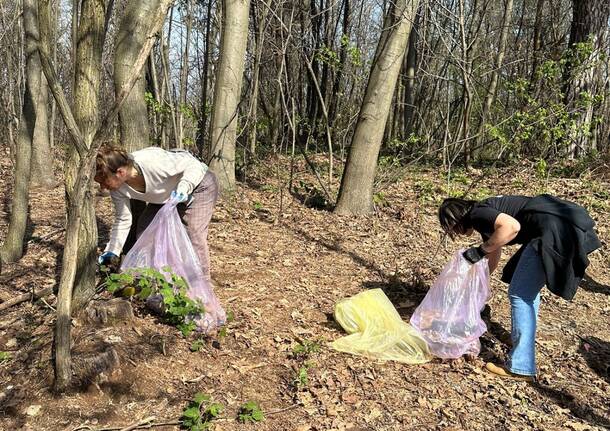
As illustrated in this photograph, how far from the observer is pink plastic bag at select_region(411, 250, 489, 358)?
321 cm

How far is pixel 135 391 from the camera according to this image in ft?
8.46

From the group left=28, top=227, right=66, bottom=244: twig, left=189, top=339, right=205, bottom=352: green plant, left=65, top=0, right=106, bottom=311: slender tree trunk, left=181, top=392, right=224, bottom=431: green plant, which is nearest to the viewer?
left=181, top=392, right=224, bottom=431: green plant

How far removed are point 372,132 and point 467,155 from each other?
10.9 feet

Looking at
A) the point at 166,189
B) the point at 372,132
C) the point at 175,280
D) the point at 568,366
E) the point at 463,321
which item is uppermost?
the point at 372,132

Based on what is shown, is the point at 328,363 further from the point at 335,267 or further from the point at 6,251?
the point at 6,251

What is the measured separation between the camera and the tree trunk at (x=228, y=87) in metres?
6.41

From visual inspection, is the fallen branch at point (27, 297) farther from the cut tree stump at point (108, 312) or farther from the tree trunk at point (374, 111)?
the tree trunk at point (374, 111)

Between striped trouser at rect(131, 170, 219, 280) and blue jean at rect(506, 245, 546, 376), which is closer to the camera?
blue jean at rect(506, 245, 546, 376)

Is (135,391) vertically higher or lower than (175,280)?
lower

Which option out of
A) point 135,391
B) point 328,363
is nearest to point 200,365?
point 135,391

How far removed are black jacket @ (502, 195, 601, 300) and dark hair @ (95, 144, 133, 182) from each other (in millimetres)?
2497

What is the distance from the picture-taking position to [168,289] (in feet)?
9.39

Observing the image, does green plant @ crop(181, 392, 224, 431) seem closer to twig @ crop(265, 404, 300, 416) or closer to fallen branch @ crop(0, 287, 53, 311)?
twig @ crop(265, 404, 300, 416)

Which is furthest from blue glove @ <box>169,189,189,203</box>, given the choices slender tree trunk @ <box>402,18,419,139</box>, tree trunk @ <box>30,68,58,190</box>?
slender tree trunk @ <box>402,18,419,139</box>
